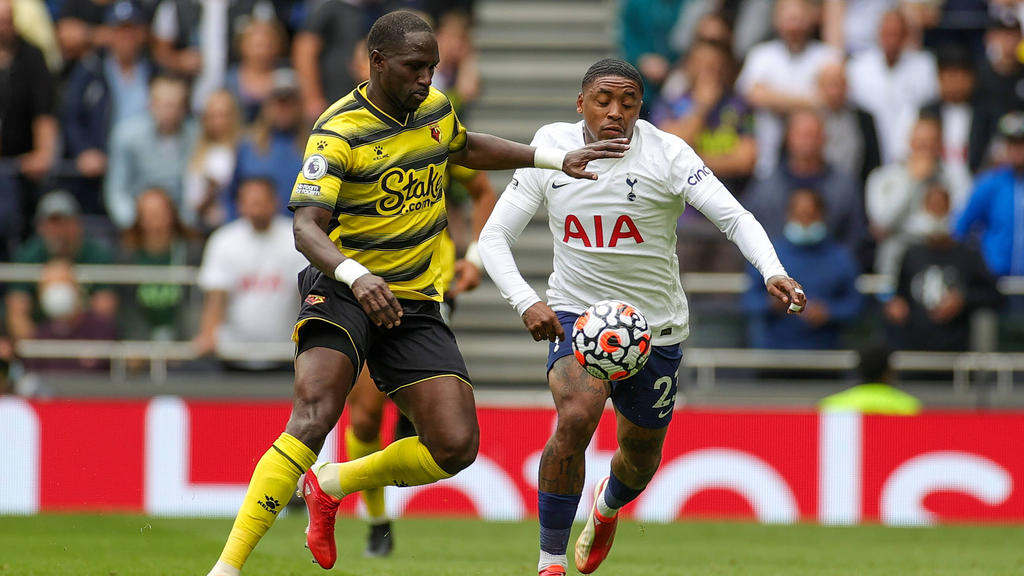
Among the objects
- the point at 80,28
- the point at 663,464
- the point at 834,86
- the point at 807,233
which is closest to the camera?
the point at 663,464

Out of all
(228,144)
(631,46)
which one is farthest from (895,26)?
(228,144)

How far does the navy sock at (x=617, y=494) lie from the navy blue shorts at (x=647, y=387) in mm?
438

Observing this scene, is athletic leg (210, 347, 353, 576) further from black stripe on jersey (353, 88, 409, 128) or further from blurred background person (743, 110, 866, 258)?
blurred background person (743, 110, 866, 258)

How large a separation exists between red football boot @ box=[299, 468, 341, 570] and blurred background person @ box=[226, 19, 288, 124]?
8166 millimetres

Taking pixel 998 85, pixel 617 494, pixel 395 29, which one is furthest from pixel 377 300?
pixel 998 85

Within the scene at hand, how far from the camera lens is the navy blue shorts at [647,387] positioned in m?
7.76

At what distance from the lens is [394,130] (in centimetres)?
722

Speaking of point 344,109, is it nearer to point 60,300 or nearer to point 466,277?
point 466,277

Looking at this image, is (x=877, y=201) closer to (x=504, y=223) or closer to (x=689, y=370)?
(x=689, y=370)

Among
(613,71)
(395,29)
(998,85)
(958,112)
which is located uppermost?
(395,29)

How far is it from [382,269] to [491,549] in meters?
3.57

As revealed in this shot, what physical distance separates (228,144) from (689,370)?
194 inches

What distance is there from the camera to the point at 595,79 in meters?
7.57

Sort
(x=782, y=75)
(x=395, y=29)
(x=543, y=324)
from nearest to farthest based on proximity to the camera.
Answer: (x=395, y=29), (x=543, y=324), (x=782, y=75)
